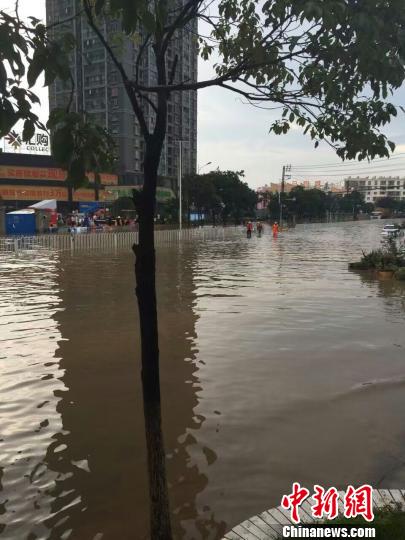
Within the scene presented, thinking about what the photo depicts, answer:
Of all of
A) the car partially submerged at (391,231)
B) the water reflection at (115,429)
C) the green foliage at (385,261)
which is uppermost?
the car partially submerged at (391,231)

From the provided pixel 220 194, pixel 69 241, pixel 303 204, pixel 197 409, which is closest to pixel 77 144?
pixel 197 409

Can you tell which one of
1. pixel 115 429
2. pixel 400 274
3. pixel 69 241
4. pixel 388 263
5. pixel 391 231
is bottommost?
pixel 115 429

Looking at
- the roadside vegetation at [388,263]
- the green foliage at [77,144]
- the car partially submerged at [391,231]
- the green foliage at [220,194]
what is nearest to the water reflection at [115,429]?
the green foliage at [77,144]

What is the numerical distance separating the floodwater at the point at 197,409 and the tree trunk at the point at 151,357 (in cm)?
103

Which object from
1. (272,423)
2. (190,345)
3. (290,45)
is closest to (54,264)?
(190,345)

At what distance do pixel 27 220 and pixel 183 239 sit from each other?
13.0 m

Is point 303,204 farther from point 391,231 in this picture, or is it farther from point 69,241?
point 69,241

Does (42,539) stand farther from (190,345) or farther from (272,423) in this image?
(190,345)

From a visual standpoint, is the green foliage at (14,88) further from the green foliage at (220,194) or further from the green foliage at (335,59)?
the green foliage at (220,194)

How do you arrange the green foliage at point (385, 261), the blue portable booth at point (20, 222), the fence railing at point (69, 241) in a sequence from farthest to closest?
the blue portable booth at point (20, 222) → the fence railing at point (69, 241) → the green foliage at point (385, 261)

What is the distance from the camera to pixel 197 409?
5.90 meters

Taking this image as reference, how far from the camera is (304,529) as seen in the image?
2.87 m

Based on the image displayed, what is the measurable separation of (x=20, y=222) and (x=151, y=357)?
129 feet

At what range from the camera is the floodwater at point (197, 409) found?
4055 mm
